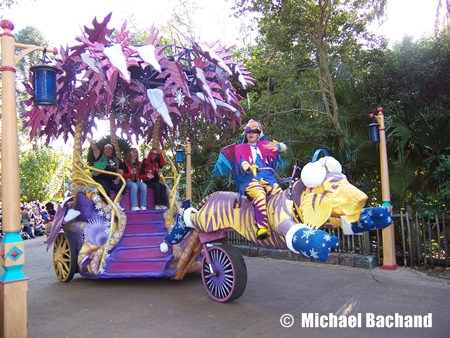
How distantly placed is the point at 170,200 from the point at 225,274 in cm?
196

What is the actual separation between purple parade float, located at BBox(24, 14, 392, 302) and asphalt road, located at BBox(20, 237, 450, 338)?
33 cm

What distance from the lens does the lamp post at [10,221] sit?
3.34m

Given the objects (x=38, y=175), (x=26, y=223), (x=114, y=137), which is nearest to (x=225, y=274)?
(x=114, y=137)

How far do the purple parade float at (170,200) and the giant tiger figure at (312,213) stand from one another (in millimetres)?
10

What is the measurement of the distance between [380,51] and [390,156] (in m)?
→ 2.61

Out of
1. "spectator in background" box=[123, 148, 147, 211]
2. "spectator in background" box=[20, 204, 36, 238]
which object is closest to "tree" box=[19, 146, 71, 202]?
"spectator in background" box=[20, 204, 36, 238]

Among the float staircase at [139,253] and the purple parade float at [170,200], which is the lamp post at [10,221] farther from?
the float staircase at [139,253]

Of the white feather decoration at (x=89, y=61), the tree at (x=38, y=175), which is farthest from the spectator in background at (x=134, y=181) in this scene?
the tree at (x=38, y=175)

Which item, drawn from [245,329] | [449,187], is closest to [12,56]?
[245,329]

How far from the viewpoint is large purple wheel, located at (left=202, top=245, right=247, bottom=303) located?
461cm

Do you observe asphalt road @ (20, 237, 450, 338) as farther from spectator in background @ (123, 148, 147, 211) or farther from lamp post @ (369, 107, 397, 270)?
spectator in background @ (123, 148, 147, 211)

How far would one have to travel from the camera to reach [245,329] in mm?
3928

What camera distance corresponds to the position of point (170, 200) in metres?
6.29

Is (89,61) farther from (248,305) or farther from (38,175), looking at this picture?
(38,175)
